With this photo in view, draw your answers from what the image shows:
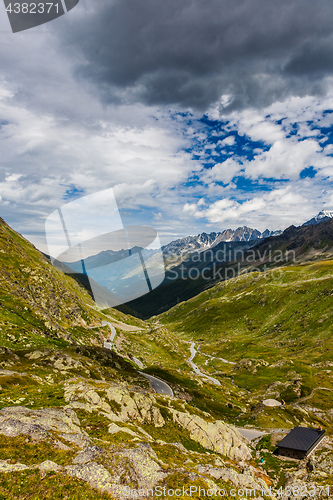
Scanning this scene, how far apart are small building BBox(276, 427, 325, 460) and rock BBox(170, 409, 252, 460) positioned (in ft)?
42.4

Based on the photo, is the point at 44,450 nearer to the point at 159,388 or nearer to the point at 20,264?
the point at 159,388

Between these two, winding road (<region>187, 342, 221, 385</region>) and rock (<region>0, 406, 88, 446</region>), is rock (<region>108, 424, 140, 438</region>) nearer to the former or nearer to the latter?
rock (<region>0, 406, 88, 446</region>)

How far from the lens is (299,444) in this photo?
4747cm

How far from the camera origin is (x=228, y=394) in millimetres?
88500

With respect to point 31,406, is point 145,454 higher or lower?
lower

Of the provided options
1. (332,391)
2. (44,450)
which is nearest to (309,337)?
(332,391)

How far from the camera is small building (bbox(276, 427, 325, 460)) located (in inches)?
1812

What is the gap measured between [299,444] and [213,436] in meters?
23.6

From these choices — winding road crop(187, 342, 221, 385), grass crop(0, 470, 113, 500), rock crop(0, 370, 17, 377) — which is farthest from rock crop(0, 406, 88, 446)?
winding road crop(187, 342, 221, 385)

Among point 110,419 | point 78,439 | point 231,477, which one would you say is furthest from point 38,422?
point 231,477

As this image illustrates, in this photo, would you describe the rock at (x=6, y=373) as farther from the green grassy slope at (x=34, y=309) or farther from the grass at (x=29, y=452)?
the grass at (x=29, y=452)

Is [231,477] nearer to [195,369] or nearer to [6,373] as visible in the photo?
[6,373]

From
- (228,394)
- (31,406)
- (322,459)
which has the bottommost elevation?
(228,394)

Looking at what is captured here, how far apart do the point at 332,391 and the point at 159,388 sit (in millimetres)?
70792
